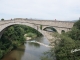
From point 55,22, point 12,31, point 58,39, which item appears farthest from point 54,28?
point 12,31

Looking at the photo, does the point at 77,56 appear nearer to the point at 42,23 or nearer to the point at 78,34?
the point at 78,34

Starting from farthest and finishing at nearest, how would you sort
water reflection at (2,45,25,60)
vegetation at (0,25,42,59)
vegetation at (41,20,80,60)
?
1. vegetation at (0,25,42,59)
2. water reflection at (2,45,25,60)
3. vegetation at (41,20,80,60)

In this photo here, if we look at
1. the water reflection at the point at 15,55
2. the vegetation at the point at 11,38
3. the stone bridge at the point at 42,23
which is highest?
the stone bridge at the point at 42,23

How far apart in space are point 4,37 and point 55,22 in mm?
12039

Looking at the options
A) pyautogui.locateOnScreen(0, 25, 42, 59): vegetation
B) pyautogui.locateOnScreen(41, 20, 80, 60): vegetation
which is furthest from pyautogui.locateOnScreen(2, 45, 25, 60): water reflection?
pyautogui.locateOnScreen(41, 20, 80, 60): vegetation


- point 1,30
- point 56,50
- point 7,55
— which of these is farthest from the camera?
point 1,30

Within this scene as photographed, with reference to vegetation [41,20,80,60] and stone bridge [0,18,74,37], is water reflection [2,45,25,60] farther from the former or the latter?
vegetation [41,20,80,60]

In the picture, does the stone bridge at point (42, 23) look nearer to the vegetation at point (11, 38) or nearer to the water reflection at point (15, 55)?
the vegetation at point (11, 38)

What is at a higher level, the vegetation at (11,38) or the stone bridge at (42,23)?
the stone bridge at (42,23)

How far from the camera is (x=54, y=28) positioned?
1819 cm

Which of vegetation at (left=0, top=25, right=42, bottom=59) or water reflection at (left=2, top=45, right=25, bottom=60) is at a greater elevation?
vegetation at (left=0, top=25, right=42, bottom=59)

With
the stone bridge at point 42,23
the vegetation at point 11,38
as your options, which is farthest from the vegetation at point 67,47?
the vegetation at point 11,38

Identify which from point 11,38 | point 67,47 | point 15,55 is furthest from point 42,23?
point 11,38

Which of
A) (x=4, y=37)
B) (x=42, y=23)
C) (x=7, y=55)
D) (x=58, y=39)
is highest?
(x=42, y=23)
